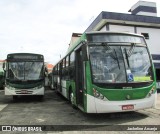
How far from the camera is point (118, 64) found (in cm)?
837

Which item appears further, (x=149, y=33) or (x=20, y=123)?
(x=149, y=33)

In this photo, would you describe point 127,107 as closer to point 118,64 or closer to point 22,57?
point 118,64

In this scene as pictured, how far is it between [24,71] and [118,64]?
846 cm

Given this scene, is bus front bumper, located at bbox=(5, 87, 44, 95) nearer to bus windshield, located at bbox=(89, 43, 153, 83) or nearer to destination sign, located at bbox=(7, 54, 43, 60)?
destination sign, located at bbox=(7, 54, 43, 60)

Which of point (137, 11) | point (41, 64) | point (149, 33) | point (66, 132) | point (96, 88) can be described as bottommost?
point (66, 132)

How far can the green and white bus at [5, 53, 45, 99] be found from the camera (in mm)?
15062

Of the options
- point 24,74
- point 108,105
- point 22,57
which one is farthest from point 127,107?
point 22,57

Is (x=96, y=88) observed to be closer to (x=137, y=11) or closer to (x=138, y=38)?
(x=138, y=38)

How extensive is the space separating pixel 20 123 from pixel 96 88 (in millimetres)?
2829

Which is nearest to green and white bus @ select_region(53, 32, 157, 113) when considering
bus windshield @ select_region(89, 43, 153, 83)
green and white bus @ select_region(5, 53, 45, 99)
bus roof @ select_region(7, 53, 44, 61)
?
bus windshield @ select_region(89, 43, 153, 83)

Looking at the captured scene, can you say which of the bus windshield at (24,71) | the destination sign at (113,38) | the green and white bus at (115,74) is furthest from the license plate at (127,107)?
the bus windshield at (24,71)

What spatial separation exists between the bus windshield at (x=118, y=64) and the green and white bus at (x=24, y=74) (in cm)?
773

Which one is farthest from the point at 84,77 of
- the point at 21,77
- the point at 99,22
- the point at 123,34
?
the point at 99,22

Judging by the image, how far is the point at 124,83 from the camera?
816cm
